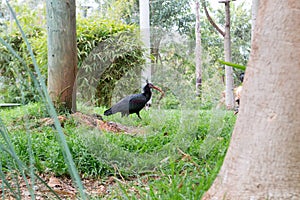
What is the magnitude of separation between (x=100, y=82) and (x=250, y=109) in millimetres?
1453

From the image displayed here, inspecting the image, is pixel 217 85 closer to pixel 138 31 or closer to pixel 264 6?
pixel 138 31

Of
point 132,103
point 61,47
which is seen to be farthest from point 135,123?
point 61,47

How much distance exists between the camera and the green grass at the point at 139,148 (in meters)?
1.56

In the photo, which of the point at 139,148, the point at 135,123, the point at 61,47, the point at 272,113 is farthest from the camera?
the point at 61,47

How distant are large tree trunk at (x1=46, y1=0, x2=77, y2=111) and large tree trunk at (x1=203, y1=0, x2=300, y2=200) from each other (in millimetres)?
2006

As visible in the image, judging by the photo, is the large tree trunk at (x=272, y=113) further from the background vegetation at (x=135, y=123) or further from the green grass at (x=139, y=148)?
the background vegetation at (x=135, y=123)

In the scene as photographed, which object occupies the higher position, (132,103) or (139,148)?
(132,103)

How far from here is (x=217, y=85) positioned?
2258mm

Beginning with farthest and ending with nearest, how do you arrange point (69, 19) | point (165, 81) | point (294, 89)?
point (69, 19) < point (165, 81) < point (294, 89)

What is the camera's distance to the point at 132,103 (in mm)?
2248

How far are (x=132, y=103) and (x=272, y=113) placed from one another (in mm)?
1463

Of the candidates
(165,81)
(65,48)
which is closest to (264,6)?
(165,81)

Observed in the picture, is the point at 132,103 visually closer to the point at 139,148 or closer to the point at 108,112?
the point at 108,112

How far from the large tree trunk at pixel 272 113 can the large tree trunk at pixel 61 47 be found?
2.01 meters
